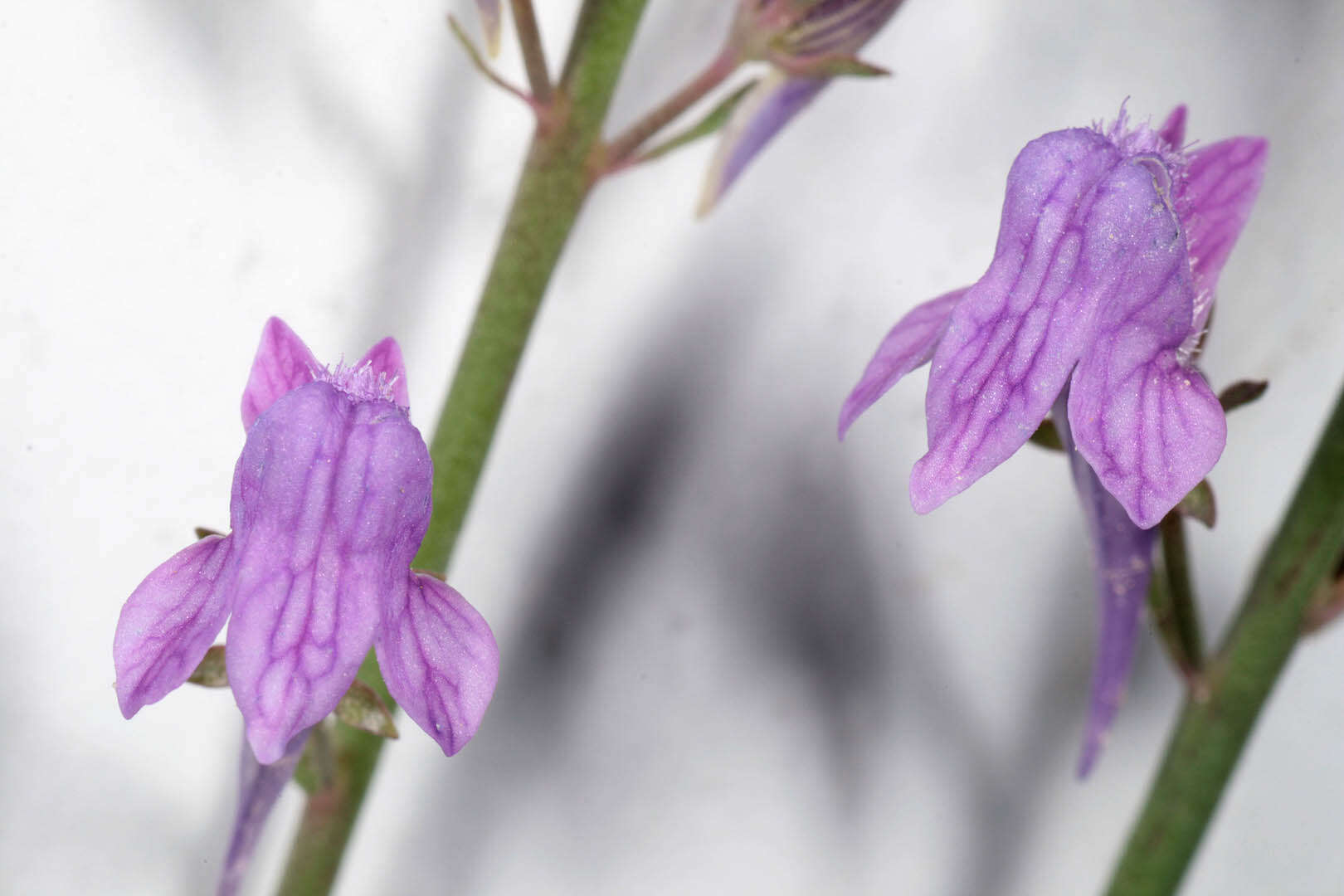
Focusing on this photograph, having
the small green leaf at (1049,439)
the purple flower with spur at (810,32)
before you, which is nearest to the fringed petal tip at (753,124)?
the purple flower with spur at (810,32)

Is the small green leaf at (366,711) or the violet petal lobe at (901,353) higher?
the violet petal lobe at (901,353)

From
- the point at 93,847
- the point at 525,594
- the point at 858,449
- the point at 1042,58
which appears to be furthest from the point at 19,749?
the point at 1042,58

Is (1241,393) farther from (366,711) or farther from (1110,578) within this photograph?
(366,711)

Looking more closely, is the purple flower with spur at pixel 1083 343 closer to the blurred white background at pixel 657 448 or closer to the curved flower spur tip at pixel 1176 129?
the curved flower spur tip at pixel 1176 129

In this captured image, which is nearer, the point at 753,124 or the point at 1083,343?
the point at 1083,343

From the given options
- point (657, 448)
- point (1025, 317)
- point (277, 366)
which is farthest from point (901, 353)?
point (657, 448)

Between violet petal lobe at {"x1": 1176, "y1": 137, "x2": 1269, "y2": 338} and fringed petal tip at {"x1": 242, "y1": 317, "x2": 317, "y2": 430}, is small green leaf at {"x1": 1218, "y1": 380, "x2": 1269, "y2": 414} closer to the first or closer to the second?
violet petal lobe at {"x1": 1176, "y1": 137, "x2": 1269, "y2": 338}

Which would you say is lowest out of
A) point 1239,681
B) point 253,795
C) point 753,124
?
point 253,795
